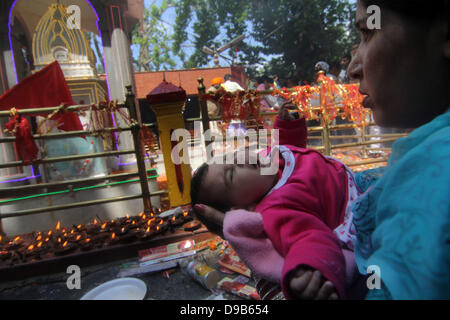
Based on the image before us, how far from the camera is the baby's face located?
1256 mm

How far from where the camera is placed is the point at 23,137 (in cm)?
271

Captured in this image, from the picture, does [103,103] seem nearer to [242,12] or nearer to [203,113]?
[203,113]

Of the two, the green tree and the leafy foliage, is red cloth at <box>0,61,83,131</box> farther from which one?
the green tree

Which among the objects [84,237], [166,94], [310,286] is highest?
[166,94]

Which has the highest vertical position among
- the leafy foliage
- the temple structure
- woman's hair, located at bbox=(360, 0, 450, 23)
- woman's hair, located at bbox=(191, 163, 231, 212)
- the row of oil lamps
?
the leafy foliage

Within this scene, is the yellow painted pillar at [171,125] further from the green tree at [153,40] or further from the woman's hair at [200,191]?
the green tree at [153,40]

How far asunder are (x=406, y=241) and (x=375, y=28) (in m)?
0.45

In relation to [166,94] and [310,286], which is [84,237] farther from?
[310,286]

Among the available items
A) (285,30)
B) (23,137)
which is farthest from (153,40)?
(23,137)

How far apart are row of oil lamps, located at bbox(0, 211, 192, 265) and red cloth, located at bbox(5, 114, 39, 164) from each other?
872 millimetres

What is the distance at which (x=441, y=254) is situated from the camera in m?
0.37

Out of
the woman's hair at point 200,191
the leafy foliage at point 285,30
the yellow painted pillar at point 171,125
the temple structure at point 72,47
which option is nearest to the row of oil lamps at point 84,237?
the yellow painted pillar at point 171,125

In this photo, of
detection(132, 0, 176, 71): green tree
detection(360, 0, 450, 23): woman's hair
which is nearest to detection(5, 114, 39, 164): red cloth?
detection(360, 0, 450, 23): woman's hair

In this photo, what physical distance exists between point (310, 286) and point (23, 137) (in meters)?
3.20
